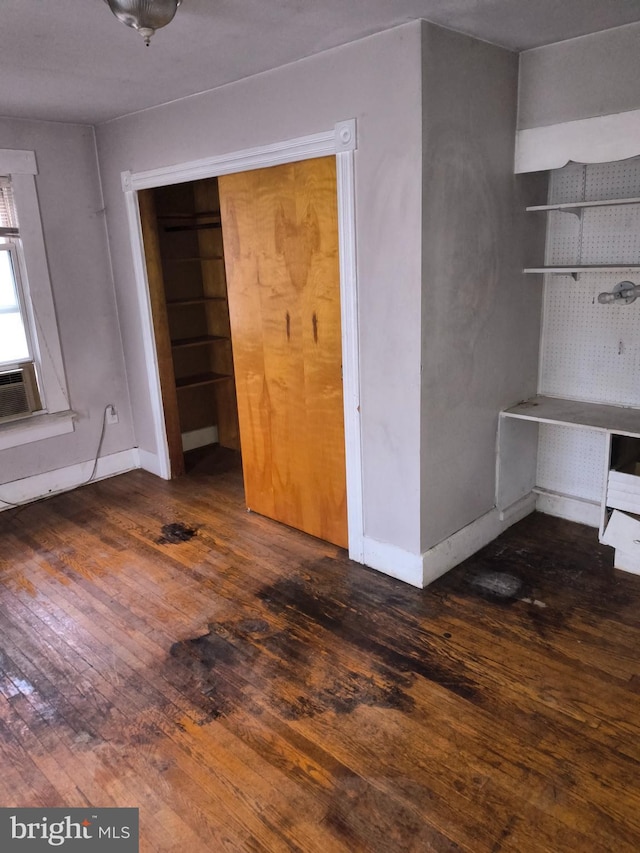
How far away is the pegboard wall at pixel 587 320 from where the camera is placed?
10.4 feet

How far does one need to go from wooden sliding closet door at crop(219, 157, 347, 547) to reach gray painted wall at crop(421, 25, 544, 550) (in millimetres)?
519

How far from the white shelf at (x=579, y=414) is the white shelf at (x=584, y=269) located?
0.70 m

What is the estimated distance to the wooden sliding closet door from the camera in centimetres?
310

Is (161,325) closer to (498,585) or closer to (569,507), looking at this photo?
(498,585)

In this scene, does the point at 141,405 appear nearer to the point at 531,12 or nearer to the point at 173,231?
the point at 173,231

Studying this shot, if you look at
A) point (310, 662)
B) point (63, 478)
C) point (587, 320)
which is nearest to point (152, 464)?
point (63, 478)

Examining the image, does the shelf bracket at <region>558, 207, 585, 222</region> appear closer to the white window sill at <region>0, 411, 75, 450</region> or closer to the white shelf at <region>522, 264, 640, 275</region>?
the white shelf at <region>522, 264, 640, 275</region>

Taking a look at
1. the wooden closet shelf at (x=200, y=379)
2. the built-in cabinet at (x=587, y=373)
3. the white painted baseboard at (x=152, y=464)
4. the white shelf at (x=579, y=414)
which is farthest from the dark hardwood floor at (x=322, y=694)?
the wooden closet shelf at (x=200, y=379)

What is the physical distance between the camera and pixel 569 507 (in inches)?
144

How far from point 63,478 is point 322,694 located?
286 centimetres

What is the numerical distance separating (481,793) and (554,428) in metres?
2.22

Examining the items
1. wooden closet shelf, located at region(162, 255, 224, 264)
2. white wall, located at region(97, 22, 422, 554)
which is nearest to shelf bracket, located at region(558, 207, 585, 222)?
white wall, located at region(97, 22, 422, 554)

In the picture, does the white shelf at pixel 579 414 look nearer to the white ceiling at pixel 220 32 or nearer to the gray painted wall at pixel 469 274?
the gray painted wall at pixel 469 274

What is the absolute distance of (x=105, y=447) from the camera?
4691mm
